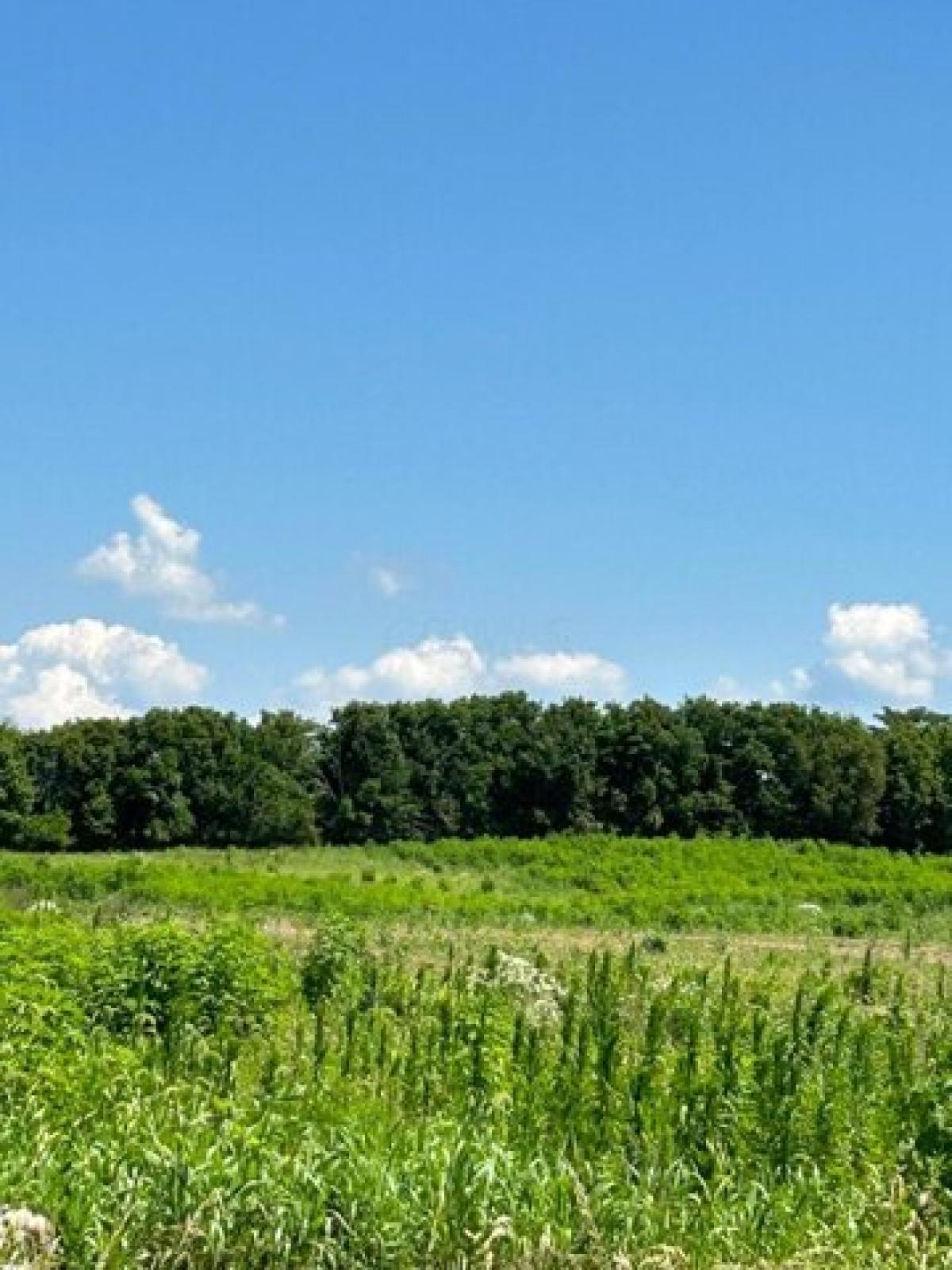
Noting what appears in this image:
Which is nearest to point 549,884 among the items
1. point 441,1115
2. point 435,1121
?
point 441,1115

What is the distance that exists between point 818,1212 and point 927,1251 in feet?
2.45

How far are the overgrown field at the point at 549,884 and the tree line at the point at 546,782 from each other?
16815 mm

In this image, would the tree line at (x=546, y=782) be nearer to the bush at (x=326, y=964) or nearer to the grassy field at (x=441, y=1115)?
the grassy field at (x=441, y=1115)

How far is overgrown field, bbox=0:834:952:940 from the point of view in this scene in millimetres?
30266

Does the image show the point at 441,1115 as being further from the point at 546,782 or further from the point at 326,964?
the point at 546,782

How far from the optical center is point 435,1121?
770 cm

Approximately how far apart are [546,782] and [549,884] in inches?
1120

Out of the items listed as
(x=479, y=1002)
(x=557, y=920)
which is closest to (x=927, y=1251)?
(x=479, y=1002)

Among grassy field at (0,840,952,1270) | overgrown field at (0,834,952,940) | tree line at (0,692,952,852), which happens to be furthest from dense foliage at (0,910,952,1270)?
tree line at (0,692,952,852)

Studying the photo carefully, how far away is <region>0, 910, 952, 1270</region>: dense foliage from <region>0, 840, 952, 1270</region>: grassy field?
0.05 ft

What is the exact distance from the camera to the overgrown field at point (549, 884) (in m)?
30.3

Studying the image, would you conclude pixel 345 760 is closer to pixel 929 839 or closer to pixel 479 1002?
pixel 929 839

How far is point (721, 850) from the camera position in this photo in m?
49.3

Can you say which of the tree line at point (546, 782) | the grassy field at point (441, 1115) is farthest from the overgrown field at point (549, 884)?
the tree line at point (546, 782)
